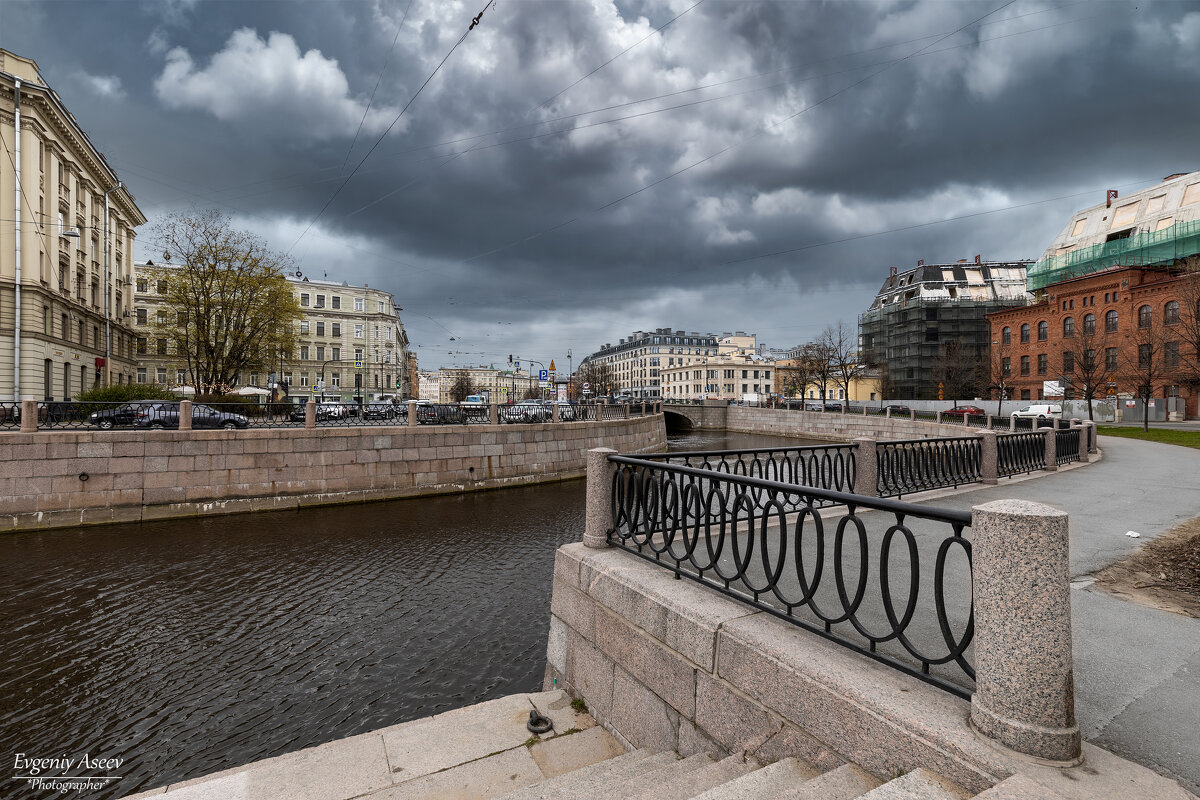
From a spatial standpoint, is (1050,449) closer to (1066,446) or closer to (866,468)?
(1066,446)

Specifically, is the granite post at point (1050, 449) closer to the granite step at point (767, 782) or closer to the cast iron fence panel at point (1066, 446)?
the cast iron fence panel at point (1066, 446)

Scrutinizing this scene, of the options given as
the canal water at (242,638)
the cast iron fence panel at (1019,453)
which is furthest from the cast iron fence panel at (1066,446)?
the canal water at (242,638)

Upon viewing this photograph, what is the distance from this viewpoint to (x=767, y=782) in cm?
241

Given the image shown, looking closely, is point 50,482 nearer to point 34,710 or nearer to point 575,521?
point 34,710

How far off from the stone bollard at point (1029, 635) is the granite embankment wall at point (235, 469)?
15717 mm

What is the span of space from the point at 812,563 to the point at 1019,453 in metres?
10.1

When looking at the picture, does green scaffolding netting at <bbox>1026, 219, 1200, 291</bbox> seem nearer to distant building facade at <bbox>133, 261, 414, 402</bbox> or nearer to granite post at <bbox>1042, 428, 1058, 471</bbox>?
granite post at <bbox>1042, 428, 1058, 471</bbox>

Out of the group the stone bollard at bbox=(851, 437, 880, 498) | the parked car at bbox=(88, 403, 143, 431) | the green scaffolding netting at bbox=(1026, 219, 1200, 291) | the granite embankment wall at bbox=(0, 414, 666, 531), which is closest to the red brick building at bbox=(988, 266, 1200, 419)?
the green scaffolding netting at bbox=(1026, 219, 1200, 291)

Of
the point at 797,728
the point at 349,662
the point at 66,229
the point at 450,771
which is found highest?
the point at 66,229

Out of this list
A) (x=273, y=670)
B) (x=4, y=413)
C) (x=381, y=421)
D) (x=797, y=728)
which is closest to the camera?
(x=797, y=728)

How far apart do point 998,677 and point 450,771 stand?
330cm

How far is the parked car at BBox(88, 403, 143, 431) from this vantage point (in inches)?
568

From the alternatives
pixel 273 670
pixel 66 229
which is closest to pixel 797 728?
pixel 273 670

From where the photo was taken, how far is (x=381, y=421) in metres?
18.8
